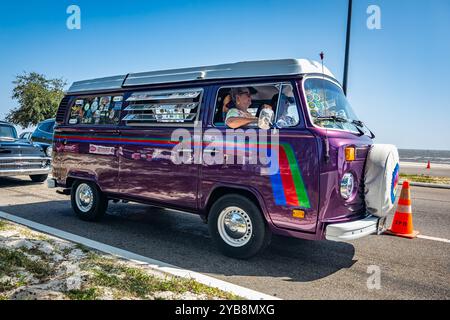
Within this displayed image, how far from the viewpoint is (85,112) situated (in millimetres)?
6781

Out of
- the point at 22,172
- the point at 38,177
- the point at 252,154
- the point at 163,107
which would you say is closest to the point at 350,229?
the point at 252,154

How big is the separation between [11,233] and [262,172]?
3.83 metres

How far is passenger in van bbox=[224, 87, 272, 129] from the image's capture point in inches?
185

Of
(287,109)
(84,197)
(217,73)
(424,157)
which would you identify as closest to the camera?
(287,109)

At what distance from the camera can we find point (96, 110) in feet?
21.6

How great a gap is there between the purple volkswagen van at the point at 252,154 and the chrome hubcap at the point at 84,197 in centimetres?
64

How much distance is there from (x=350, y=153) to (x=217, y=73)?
2.14 m

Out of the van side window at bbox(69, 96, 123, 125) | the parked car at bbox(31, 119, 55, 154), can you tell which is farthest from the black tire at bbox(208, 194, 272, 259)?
the parked car at bbox(31, 119, 55, 154)

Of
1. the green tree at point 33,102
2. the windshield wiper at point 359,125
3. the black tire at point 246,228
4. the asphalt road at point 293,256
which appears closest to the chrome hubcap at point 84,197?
the asphalt road at point 293,256

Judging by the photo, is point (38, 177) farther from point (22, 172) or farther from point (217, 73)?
point (217, 73)

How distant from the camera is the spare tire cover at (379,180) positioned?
4465mm

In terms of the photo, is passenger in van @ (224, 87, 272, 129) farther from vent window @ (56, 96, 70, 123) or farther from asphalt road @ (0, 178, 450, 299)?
vent window @ (56, 96, 70, 123)

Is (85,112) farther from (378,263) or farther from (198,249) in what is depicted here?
(378,263)
